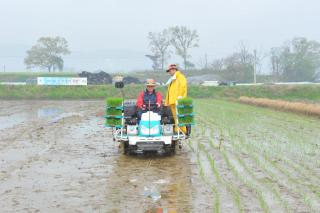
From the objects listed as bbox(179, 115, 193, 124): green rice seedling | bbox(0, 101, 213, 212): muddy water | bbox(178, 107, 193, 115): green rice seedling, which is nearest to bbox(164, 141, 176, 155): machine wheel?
bbox(0, 101, 213, 212): muddy water

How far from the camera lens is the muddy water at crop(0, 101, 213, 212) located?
7387mm

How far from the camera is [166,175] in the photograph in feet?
31.8

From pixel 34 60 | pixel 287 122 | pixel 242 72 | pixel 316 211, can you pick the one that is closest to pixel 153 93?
pixel 316 211

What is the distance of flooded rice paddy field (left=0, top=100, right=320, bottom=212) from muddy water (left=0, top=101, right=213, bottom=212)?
13mm

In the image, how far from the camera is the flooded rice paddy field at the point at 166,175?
24.3ft

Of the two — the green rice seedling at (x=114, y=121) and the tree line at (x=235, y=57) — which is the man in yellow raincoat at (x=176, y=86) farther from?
the tree line at (x=235, y=57)

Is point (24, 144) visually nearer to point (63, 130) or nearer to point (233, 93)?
point (63, 130)

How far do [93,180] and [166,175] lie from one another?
4.37ft

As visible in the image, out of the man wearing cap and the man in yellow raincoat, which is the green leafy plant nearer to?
the man in yellow raincoat

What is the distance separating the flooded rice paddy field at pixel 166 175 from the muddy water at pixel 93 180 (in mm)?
13

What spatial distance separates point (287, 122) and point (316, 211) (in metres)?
14.8

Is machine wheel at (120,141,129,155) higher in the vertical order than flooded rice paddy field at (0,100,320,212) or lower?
higher

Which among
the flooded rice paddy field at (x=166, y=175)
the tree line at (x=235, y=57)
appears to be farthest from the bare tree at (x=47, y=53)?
the flooded rice paddy field at (x=166, y=175)

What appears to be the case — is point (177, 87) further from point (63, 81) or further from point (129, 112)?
point (63, 81)
